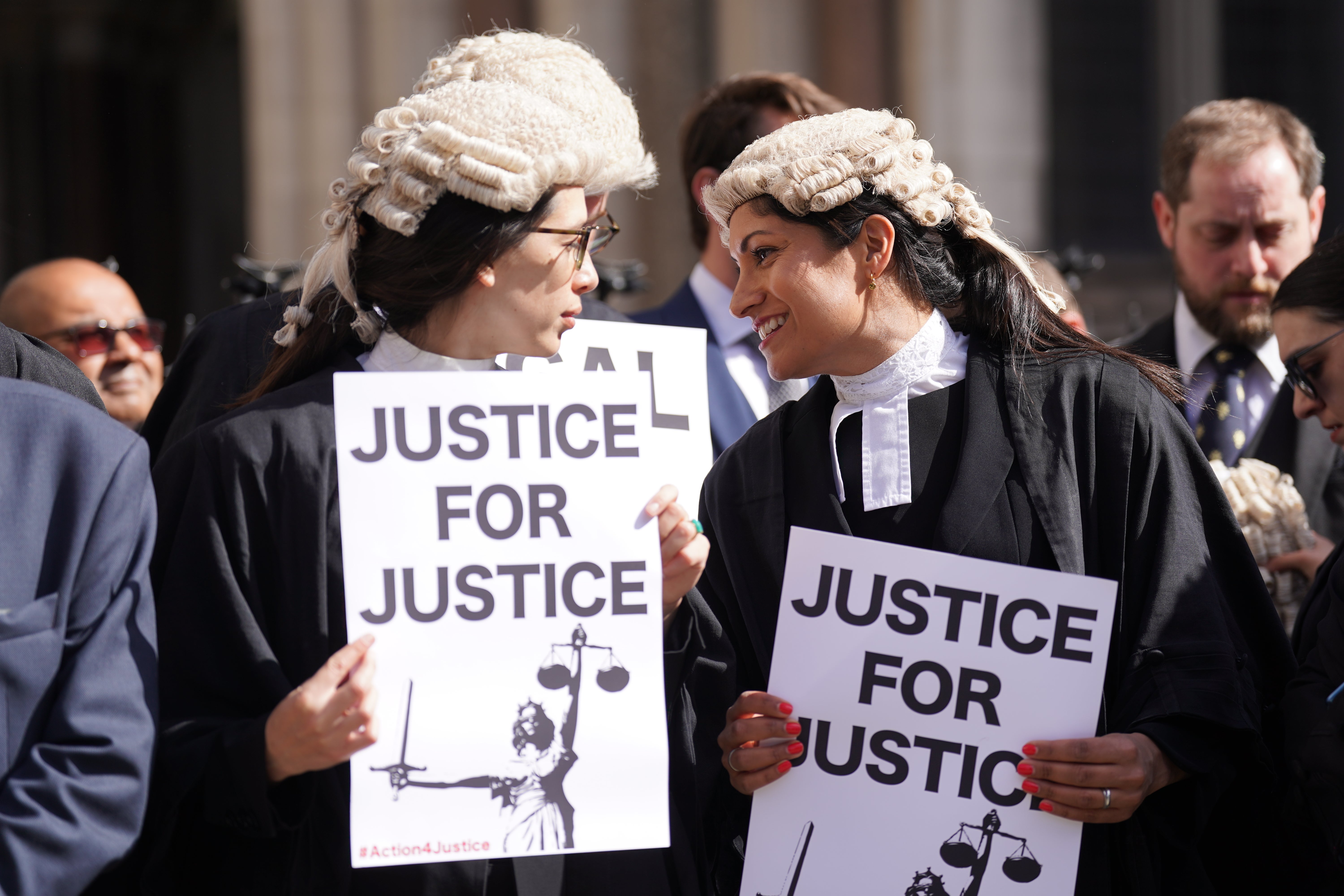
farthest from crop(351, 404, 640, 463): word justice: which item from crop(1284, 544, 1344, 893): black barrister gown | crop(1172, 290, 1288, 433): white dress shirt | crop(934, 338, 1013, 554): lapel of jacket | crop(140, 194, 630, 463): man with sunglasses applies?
crop(1172, 290, 1288, 433): white dress shirt

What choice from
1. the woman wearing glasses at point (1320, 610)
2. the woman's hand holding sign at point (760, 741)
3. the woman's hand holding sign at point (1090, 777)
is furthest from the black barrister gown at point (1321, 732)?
the woman's hand holding sign at point (760, 741)

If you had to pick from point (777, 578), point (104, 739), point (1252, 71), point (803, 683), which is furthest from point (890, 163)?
point (1252, 71)

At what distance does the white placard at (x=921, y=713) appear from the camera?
2264 mm

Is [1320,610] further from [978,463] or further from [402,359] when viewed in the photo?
[402,359]

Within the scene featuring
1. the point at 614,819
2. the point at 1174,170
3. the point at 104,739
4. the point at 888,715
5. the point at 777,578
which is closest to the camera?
the point at 104,739

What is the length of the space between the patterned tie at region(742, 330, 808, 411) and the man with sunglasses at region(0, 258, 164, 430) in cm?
175

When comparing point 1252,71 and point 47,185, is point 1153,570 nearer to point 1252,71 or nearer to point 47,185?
point 1252,71

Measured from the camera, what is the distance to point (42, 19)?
8438 mm

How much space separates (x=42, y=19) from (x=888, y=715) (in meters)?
8.04

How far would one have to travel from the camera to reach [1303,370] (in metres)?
2.75

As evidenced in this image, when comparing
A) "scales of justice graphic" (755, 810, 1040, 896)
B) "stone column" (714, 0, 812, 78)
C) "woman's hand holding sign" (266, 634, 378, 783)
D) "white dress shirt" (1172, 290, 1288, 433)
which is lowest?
"scales of justice graphic" (755, 810, 1040, 896)

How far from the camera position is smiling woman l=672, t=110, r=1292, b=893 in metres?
2.34

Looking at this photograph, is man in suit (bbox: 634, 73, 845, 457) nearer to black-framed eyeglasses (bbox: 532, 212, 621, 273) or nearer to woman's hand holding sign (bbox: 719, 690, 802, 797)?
black-framed eyeglasses (bbox: 532, 212, 621, 273)

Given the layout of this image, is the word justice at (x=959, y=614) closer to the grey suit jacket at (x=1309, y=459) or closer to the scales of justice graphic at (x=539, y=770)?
the scales of justice graphic at (x=539, y=770)
